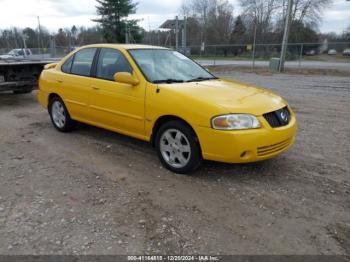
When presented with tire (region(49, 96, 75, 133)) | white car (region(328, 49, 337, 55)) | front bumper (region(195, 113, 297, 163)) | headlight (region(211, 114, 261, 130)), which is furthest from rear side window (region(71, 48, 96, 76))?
white car (region(328, 49, 337, 55))

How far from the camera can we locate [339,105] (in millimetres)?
8773

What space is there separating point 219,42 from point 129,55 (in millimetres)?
56623

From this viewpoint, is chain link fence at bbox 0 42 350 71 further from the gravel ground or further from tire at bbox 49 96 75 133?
the gravel ground

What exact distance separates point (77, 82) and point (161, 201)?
2.92 meters

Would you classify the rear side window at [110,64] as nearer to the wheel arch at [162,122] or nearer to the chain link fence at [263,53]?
the wheel arch at [162,122]

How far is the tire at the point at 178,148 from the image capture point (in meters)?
4.09

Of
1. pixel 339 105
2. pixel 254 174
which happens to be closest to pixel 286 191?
pixel 254 174

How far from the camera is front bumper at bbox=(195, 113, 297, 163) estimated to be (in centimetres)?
379

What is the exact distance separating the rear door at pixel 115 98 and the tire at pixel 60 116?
0.96 meters

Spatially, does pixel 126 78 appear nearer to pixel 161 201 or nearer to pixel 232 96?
pixel 232 96

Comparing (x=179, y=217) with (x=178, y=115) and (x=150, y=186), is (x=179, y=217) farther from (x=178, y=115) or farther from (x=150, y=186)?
(x=178, y=115)

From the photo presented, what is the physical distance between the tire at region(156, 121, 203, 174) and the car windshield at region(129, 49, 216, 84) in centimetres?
77

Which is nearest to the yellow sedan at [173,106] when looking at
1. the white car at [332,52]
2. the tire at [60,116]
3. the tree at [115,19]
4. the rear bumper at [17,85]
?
the tire at [60,116]

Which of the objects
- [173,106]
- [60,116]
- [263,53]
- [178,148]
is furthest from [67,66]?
[263,53]
